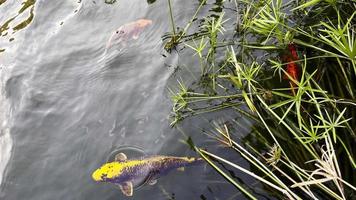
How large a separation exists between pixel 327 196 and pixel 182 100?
5.42 ft

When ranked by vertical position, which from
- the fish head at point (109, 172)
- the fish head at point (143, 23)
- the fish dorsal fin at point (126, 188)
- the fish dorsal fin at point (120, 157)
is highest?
the fish head at point (143, 23)

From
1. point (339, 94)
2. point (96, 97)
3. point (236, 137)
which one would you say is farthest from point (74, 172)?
point (339, 94)

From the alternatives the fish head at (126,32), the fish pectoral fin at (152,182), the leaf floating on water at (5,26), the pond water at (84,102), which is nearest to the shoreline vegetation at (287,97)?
the pond water at (84,102)

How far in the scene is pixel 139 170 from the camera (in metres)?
3.92

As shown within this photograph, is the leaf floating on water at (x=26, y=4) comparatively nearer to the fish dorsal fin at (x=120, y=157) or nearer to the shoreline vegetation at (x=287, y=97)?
the shoreline vegetation at (x=287, y=97)

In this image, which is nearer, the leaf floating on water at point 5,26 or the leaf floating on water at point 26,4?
the leaf floating on water at point 5,26

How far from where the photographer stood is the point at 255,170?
367cm

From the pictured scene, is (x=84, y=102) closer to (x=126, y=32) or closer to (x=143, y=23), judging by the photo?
(x=126, y=32)

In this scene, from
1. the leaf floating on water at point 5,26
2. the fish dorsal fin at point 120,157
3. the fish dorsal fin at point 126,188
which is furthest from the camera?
the leaf floating on water at point 5,26

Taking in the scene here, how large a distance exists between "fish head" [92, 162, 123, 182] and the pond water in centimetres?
10

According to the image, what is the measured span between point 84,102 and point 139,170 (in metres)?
1.41

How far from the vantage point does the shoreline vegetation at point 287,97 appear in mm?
3078

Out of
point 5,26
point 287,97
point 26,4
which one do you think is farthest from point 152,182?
point 26,4

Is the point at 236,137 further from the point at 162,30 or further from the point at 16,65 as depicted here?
the point at 16,65
